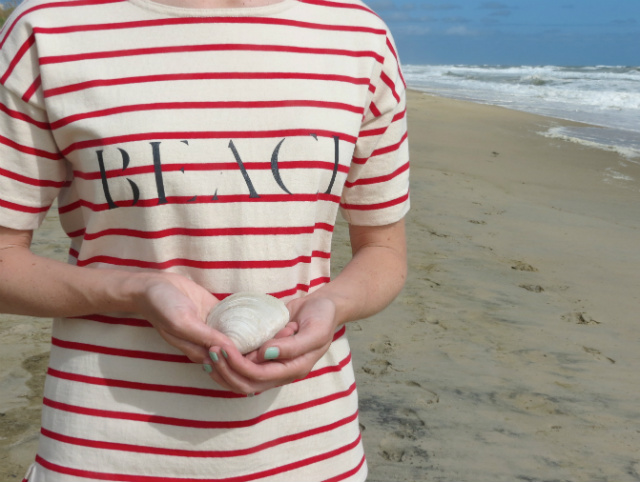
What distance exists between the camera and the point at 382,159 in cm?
150

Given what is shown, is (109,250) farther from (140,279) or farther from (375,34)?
(375,34)

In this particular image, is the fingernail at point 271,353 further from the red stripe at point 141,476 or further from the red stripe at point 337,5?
the red stripe at point 337,5

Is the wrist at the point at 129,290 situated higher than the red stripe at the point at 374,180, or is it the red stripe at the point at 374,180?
the red stripe at the point at 374,180

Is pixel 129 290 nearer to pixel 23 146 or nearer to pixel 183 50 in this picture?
pixel 23 146

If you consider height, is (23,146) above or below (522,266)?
above

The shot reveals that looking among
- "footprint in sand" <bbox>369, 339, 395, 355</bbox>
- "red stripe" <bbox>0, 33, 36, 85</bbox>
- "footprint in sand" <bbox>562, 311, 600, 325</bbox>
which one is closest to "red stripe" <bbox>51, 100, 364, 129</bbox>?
"red stripe" <bbox>0, 33, 36, 85</bbox>

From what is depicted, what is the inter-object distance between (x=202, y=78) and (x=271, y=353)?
0.49 m

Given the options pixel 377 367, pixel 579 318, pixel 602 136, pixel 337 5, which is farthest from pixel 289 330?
pixel 602 136

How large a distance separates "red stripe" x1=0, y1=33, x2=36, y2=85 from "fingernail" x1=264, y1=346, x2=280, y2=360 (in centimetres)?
63

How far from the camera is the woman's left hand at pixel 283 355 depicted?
3.74ft

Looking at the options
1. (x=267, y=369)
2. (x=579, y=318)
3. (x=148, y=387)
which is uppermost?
(x=267, y=369)

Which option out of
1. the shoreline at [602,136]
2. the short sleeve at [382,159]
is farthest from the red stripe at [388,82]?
the shoreline at [602,136]

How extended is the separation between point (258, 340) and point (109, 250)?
322 millimetres

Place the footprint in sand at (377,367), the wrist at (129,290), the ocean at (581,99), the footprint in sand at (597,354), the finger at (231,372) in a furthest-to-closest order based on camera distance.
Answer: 1. the ocean at (581,99)
2. the footprint in sand at (597,354)
3. the footprint in sand at (377,367)
4. the wrist at (129,290)
5. the finger at (231,372)
